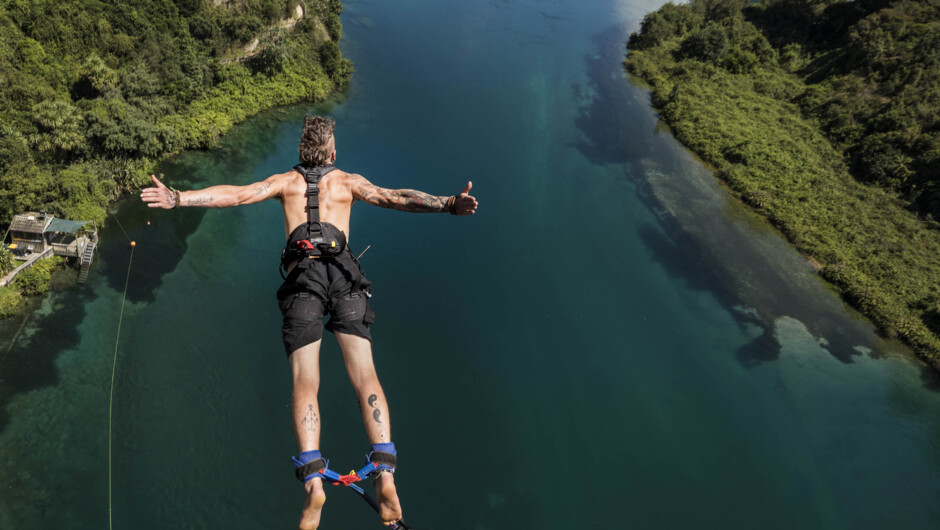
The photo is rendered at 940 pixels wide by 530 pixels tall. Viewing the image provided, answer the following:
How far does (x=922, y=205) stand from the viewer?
2492 cm

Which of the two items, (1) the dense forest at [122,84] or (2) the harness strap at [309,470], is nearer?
(2) the harness strap at [309,470]

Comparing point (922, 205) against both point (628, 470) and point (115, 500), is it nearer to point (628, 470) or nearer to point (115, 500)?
point (628, 470)

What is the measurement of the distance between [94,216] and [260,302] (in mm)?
6896

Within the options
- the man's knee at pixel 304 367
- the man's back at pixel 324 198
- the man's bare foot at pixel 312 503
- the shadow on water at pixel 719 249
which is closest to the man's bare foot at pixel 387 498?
the man's bare foot at pixel 312 503

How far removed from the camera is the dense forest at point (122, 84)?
58.8 ft

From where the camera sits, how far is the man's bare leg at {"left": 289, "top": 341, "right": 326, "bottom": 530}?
328cm

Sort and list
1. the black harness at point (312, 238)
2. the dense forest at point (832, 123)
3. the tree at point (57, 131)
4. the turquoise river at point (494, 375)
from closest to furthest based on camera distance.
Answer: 1. the black harness at point (312, 238)
2. the turquoise river at point (494, 375)
3. the tree at point (57, 131)
4. the dense forest at point (832, 123)

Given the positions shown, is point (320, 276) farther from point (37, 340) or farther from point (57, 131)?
point (57, 131)

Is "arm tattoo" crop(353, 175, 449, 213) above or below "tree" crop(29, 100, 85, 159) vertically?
above

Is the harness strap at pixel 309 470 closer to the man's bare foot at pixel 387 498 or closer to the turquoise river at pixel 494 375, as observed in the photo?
the man's bare foot at pixel 387 498

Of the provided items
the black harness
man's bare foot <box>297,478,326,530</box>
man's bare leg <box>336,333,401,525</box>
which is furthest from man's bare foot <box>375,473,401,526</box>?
the black harness

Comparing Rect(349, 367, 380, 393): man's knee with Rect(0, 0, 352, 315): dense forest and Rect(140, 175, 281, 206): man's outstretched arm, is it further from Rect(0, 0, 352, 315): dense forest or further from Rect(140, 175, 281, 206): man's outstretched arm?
Rect(0, 0, 352, 315): dense forest

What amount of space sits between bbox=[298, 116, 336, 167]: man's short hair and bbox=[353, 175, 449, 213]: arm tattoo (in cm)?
36

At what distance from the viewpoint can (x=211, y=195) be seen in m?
3.94
